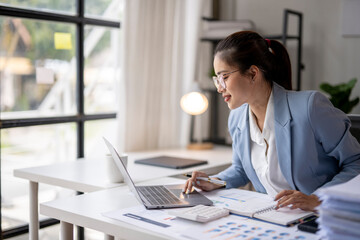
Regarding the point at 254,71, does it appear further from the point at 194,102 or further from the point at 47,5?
the point at 47,5

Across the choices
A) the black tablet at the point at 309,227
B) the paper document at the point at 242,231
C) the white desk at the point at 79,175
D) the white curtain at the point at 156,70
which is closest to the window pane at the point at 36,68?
the white curtain at the point at 156,70

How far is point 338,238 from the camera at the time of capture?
0.99 meters

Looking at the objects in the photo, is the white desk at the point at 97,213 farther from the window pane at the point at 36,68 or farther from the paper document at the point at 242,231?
the window pane at the point at 36,68

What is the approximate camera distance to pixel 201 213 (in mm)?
1285

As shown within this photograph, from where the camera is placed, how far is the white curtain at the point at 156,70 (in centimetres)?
295

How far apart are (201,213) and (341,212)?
1.41 feet

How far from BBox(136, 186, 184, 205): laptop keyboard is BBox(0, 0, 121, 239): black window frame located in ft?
4.08

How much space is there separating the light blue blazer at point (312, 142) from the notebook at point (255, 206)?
164mm

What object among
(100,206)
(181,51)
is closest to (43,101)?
(181,51)

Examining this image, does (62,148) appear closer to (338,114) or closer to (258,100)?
(258,100)

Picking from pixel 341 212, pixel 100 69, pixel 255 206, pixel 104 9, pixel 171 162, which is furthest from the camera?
pixel 100 69

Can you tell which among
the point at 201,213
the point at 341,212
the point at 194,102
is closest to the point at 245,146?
the point at 201,213

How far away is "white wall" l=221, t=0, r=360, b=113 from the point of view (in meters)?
3.10

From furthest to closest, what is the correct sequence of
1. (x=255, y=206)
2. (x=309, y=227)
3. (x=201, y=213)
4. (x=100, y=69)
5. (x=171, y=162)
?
1. (x=100, y=69)
2. (x=171, y=162)
3. (x=255, y=206)
4. (x=201, y=213)
5. (x=309, y=227)
